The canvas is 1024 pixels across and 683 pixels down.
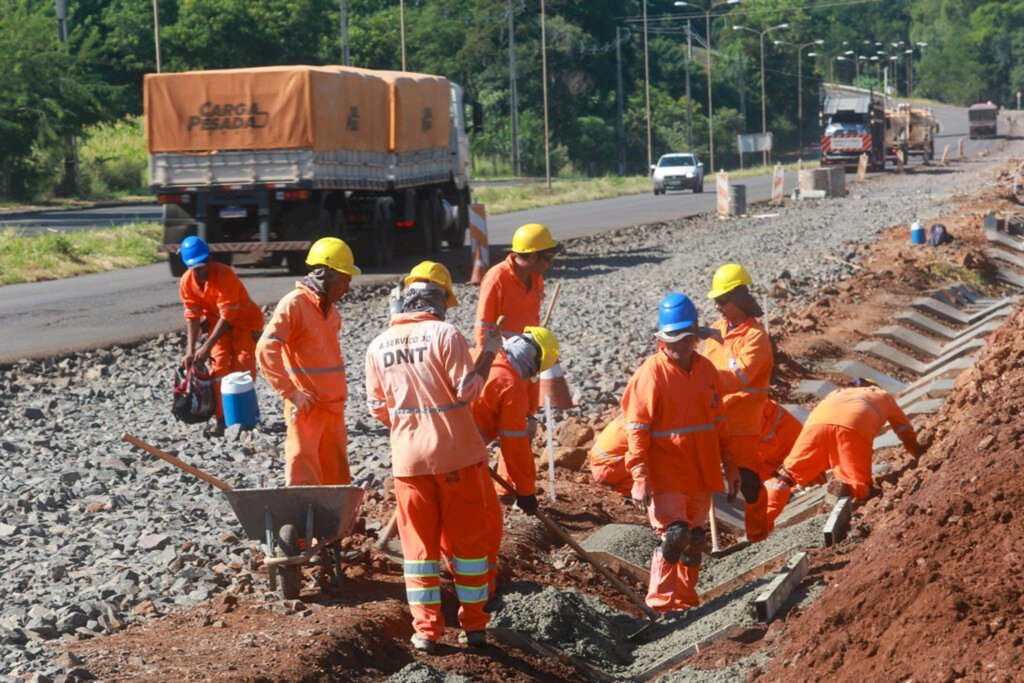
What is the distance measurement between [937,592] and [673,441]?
2.17 m

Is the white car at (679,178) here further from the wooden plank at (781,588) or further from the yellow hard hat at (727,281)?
the wooden plank at (781,588)

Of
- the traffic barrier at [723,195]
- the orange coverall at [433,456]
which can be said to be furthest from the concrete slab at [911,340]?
the traffic barrier at [723,195]

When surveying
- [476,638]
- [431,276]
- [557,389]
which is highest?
[431,276]

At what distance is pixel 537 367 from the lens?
8281 mm

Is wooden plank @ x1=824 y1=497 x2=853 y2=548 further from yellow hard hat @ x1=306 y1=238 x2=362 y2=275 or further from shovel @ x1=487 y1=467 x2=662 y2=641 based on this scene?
yellow hard hat @ x1=306 y1=238 x2=362 y2=275

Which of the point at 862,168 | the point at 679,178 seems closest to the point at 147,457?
the point at 679,178

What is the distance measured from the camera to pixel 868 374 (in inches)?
598

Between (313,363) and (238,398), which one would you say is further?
(238,398)

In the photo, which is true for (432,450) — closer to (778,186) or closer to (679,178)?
(778,186)

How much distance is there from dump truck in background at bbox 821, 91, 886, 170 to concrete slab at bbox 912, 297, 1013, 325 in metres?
39.9

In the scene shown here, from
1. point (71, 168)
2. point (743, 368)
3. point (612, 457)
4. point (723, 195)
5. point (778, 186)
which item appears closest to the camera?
point (743, 368)

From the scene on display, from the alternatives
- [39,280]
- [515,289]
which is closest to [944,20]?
A: [39,280]

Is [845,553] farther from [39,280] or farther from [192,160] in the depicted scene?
[39,280]

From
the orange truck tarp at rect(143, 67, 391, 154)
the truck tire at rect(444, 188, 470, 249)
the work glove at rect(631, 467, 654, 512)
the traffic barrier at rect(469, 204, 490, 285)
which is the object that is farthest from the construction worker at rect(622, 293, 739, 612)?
the truck tire at rect(444, 188, 470, 249)
